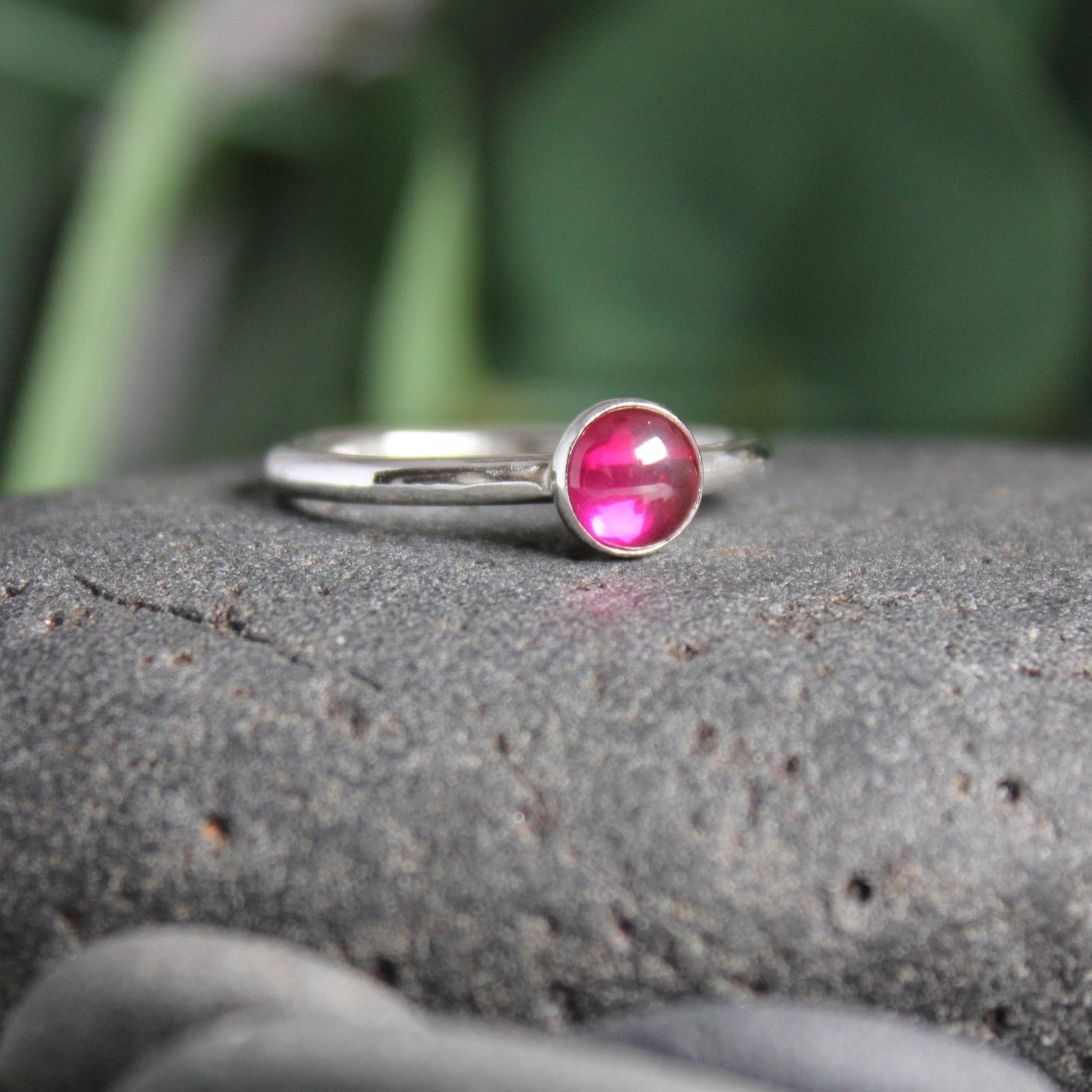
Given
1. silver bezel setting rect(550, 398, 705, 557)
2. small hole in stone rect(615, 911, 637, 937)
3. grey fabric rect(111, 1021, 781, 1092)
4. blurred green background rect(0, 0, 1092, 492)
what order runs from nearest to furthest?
grey fabric rect(111, 1021, 781, 1092) < small hole in stone rect(615, 911, 637, 937) < silver bezel setting rect(550, 398, 705, 557) < blurred green background rect(0, 0, 1092, 492)

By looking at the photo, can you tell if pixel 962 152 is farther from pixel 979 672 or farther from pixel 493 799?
pixel 493 799

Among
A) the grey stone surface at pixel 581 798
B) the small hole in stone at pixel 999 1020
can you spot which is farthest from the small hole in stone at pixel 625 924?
the small hole in stone at pixel 999 1020

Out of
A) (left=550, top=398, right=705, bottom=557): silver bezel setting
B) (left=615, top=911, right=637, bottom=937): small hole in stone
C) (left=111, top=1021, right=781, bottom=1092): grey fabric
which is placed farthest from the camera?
(left=550, top=398, right=705, bottom=557): silver bezel setting

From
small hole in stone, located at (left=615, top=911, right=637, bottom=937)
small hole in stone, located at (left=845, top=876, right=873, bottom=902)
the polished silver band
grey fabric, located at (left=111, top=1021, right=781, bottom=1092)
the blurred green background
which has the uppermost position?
the blurred green background

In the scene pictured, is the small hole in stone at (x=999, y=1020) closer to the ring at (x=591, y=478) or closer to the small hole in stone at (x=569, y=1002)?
the small hole in stone at (x=569, y=1002)

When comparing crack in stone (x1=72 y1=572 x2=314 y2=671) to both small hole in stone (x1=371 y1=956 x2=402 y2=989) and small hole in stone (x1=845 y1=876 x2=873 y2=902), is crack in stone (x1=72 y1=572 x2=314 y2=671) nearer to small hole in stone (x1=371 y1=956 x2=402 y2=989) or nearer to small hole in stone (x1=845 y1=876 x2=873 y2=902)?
small hole in stone (x1=371 y1=956 x2=402 y2=989)

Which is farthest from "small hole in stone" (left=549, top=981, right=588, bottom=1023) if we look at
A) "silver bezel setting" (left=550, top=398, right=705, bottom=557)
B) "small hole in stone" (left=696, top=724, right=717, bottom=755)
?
"silver bezel setting" (left=550, top=398, right=705, bottom=557)

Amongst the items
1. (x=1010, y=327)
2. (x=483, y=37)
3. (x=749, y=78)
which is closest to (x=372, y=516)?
(x=749, y=78)

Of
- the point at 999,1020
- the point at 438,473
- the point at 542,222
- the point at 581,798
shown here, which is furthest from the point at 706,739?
the point at 542,222
